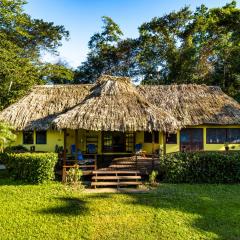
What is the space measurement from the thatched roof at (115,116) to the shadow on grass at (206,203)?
132 inches

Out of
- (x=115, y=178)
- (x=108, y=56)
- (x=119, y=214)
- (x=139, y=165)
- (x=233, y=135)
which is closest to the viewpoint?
(x=119, y=214)

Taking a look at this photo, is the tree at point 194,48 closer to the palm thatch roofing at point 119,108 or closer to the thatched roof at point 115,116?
the palm thatch roofing at point 119,108

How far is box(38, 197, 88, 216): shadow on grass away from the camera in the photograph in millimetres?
9445

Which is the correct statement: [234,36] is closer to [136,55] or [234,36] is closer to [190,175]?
[136,55]

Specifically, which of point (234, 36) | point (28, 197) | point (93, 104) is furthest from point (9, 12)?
point (234, 36)

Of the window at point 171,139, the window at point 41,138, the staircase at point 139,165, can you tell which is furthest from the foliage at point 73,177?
the window at point 171,139

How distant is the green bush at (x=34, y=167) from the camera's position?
12.7 m

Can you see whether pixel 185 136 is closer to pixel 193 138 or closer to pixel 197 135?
pixel 193 138

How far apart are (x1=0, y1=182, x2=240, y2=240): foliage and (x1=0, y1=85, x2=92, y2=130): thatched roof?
23.0ft

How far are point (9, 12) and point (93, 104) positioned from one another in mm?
12289

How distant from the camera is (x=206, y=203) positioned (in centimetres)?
1040

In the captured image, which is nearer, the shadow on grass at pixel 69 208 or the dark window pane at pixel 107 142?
the shadow on grass at pixel 69 208

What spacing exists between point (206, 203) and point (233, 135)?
36.3 feet

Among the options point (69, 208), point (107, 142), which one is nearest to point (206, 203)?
point (69, 208)
